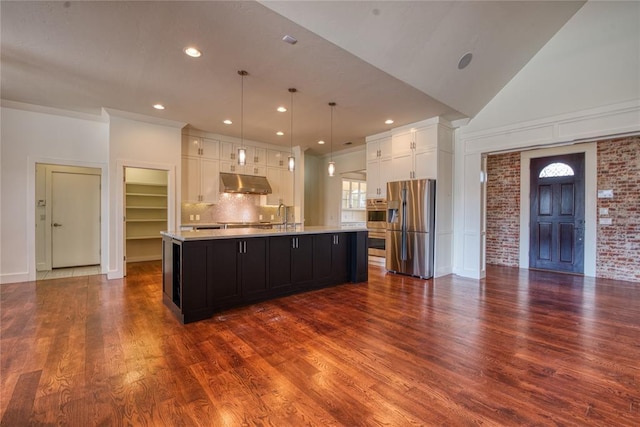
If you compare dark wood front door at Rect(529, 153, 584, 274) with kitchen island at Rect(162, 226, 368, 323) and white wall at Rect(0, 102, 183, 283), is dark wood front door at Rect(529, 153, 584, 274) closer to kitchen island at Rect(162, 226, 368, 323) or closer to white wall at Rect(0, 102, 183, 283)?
kitchen island at Rect(162, 226, 368, 323)

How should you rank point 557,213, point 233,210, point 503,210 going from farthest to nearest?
point 233,210, point 503,210, point 557,213

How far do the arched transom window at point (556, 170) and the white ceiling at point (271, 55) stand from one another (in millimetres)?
2336

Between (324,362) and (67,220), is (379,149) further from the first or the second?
(67,220)

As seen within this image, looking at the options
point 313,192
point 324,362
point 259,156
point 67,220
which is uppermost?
point 259,156

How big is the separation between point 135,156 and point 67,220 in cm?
208

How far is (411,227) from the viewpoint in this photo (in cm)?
547

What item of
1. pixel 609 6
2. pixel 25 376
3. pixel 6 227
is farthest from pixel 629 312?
Answer: pixel 6 227

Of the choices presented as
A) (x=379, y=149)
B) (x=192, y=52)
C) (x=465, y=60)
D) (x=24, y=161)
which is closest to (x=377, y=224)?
(x=379, y=149)

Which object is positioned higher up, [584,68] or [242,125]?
[584,68]

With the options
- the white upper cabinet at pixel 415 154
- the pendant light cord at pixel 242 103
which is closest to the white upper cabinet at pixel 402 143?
the white upper cabinet at pixel 415 154

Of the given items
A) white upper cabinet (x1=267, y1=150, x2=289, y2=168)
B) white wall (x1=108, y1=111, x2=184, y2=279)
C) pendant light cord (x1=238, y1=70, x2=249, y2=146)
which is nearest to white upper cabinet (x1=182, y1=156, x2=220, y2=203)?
white wall (x1=108, y1=111, x2=184, y2=279)

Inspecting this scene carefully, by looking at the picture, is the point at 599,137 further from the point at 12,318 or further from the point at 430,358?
the point at 12,318

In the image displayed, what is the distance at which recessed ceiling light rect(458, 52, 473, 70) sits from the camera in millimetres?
3798

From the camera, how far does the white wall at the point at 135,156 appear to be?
5.02m
